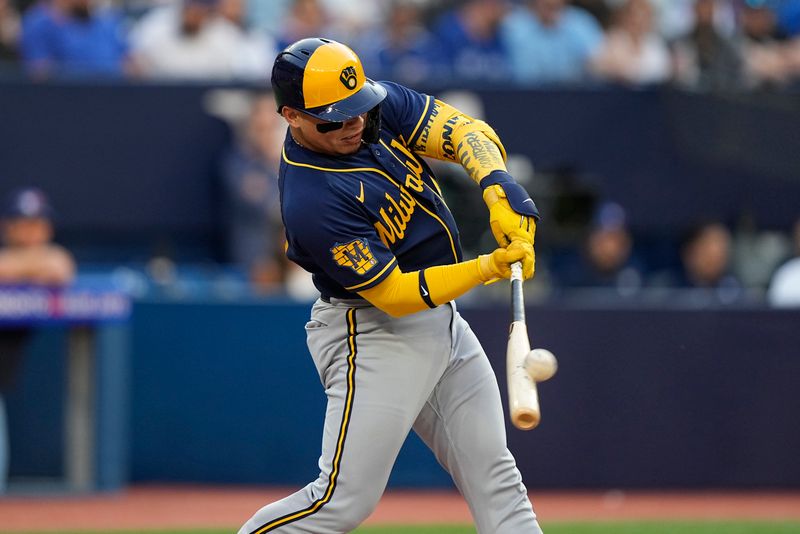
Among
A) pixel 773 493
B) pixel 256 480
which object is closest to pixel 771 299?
pixel 773 493

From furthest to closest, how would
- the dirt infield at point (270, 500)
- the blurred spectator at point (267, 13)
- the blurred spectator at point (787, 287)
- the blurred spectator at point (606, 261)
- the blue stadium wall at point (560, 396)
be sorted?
the blurred spectator at point (267, 13) < the blurred spectator at point (606, 261) < the blurred spectator at point (787, 287) < the blue stadium wall at point (560, 396) < the dirt infield at point (270, 500)

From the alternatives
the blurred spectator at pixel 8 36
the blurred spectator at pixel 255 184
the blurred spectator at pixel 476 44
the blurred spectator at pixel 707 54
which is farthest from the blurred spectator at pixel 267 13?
the blurred spectator at pixel 707 54

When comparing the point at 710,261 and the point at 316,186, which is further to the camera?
the point at 710,261

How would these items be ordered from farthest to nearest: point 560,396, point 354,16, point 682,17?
point 682,17
point 354,16
point 560,396

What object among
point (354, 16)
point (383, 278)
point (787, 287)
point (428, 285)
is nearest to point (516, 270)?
point (428, 285)

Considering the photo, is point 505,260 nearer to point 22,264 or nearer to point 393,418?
point 393,418

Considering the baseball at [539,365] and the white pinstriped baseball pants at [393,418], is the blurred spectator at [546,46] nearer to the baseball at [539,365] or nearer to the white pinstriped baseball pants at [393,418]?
the white pinstriped baseball pants at [393,418]

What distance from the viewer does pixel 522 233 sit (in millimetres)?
4434

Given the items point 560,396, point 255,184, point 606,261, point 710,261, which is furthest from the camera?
point 255,184

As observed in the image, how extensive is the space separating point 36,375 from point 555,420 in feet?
11.0

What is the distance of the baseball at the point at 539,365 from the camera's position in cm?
425

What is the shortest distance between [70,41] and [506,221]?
6460 millimetres

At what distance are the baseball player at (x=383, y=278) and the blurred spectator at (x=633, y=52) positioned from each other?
6.00 meters

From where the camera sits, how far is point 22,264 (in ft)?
27.3
